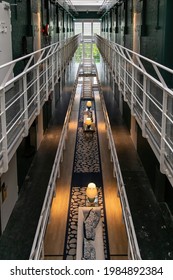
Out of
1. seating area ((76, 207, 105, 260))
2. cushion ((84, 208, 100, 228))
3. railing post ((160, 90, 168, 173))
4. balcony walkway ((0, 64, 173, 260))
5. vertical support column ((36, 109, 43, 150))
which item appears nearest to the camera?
railing post ((160, 90, 168, 173))

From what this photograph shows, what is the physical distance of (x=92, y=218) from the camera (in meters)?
4.32

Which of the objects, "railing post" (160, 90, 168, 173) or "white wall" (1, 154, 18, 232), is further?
"white wall" (1, 154, 18, 232)

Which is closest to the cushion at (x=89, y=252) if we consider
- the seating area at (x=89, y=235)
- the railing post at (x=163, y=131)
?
the seating area at (x=89, y=235)

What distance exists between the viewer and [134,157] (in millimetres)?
5652

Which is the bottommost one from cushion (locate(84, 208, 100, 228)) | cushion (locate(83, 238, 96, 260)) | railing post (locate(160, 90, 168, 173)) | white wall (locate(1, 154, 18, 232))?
cushion (locate(83, 238, 96, 260))

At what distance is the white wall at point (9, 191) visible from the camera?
3.62 meters

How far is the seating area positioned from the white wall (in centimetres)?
78

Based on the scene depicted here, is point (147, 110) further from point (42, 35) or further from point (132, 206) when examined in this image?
point (42, 35)

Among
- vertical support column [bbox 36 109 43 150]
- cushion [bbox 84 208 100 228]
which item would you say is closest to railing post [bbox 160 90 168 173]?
cushion [bbox 84 208 100 228]

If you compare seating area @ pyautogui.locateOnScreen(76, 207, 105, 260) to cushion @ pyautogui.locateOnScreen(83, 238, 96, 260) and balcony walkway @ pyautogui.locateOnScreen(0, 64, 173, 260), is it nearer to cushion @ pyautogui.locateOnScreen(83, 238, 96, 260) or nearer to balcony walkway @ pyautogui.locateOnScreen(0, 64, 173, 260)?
cushion @ pyautogui.locateOnScreen(83, 238, 96, 260)

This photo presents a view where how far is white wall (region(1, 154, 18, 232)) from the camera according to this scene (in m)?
3.62

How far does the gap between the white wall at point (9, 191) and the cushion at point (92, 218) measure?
→ 83cm
